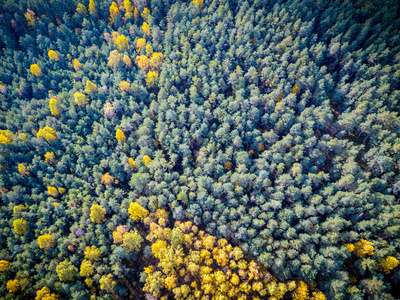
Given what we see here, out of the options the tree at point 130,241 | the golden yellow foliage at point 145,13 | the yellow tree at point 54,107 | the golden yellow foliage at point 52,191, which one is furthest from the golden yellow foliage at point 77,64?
the tree at point 130,241

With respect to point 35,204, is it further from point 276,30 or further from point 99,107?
point 276,30

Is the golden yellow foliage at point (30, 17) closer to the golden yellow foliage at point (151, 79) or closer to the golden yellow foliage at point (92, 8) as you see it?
the golden yellow foliage at point (92, 8)

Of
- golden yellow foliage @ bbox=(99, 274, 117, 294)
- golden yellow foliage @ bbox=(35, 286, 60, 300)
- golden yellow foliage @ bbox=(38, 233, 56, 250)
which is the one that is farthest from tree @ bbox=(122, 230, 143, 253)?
golden yellow foliage @ bbox=(38, 233, 56, 250)

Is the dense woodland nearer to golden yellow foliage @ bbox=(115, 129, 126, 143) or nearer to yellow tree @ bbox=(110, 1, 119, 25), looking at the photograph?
golden yellow foliage @ bbox=(115, 129, 126, 143)

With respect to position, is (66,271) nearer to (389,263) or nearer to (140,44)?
(389,263)

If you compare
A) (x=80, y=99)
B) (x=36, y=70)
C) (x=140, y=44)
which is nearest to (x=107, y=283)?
(x=80, y=99)

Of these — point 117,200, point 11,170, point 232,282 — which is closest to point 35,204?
point 11,170

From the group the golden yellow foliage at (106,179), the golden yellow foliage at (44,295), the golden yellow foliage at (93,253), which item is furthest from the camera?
the golden yellow foliage at (106,179)
